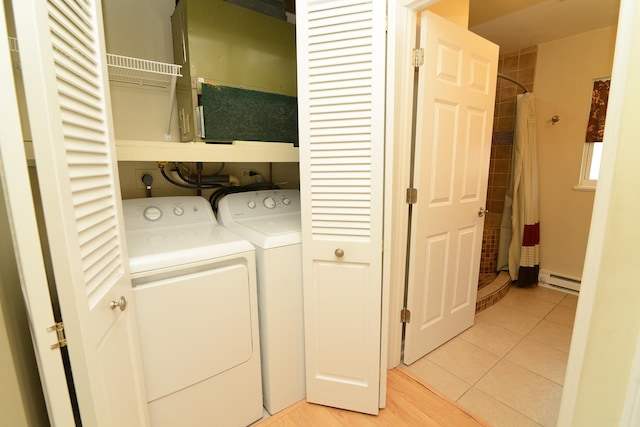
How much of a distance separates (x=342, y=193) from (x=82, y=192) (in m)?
0.93

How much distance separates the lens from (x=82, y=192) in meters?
0.79

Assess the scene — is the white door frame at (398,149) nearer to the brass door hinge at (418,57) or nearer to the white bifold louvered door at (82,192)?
the brass door hinge at (418,57)

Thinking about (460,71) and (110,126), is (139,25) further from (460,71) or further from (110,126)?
(460,71)

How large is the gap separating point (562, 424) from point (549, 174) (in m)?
2.83

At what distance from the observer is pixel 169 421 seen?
1276 millimetres

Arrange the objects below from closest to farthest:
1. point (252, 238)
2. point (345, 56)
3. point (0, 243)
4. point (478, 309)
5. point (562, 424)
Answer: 1. point (0, 243)
2. point (562, 424)
3. point (345, 56)
4. point (252, 238)
5. point (478, 309)

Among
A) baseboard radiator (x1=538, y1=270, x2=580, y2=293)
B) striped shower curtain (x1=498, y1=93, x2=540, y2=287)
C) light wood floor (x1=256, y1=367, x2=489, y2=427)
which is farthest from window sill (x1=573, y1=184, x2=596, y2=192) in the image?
light wood floor (x1=256, y1=367, x2=489, y2=427)

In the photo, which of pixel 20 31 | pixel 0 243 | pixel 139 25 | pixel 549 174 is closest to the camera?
pixel 20 31

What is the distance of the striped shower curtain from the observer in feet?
9.52

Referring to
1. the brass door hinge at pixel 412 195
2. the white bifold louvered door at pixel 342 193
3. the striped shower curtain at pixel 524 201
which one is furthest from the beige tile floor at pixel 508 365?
the brass door hinge at pixel 412 195

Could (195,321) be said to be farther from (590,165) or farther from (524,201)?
(590,165)

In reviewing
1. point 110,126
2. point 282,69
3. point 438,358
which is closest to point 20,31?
point 110,126

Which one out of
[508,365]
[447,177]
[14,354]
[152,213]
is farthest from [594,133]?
[14,354]

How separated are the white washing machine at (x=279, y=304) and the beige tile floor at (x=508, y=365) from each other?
817 millimetres
